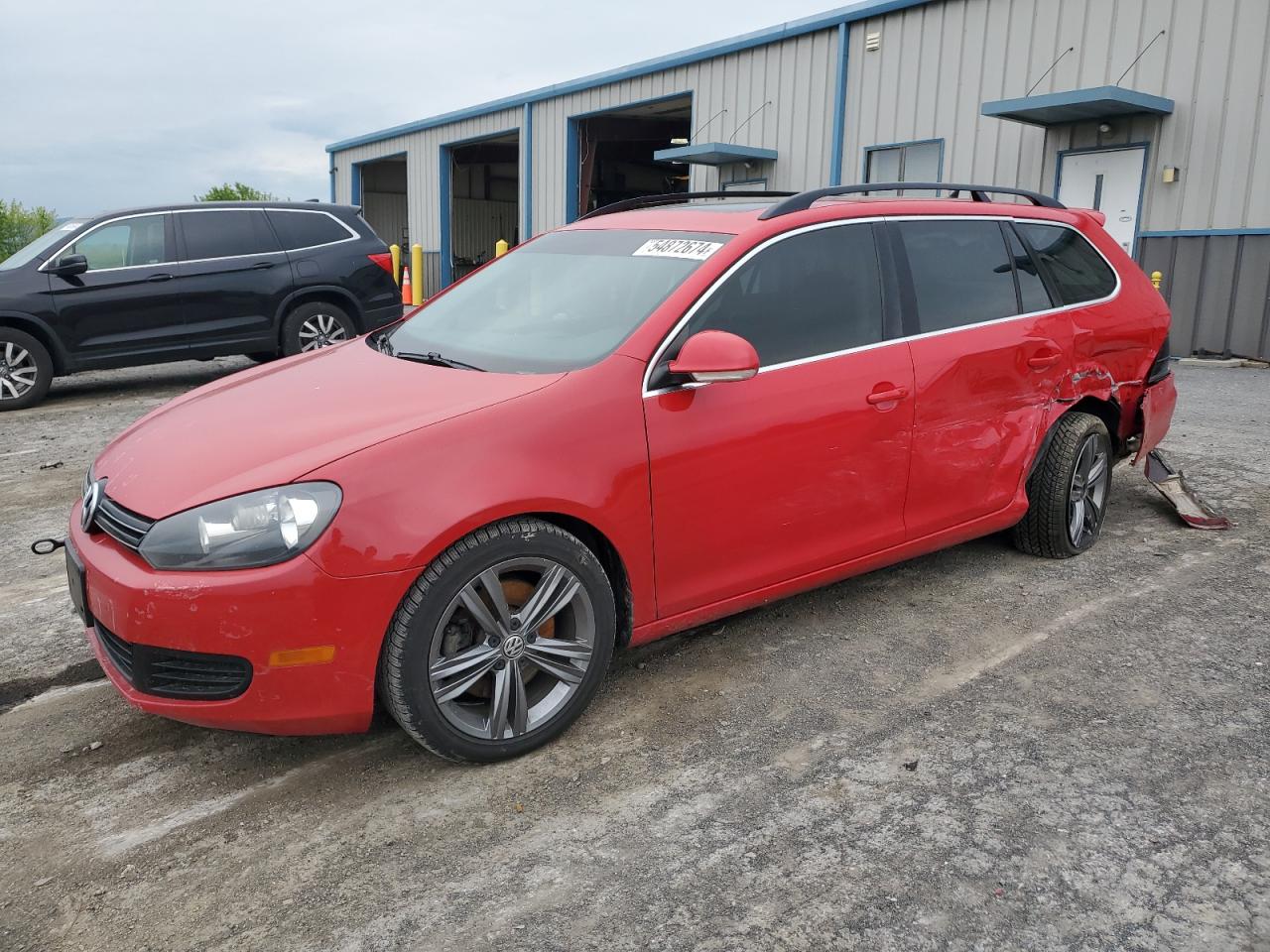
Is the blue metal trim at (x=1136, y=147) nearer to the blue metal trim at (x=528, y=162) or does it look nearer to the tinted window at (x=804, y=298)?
the tinted window at (x=804, y=298)

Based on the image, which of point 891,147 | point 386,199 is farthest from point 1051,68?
point 386,199

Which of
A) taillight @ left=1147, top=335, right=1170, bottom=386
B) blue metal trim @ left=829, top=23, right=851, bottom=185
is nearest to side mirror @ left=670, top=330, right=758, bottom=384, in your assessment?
taillight @ left=1147, top=335, right=1170, bottom=386

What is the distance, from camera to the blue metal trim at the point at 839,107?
50.3 ft

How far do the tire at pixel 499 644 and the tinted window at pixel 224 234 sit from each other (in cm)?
795

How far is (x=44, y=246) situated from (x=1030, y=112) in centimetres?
1091

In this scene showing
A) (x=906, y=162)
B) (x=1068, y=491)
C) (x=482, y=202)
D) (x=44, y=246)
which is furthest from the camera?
(x=482, y=202)

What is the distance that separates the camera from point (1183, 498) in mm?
5191

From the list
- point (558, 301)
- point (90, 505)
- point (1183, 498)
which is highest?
point (558, 301)

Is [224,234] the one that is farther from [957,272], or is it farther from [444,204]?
[444,204]

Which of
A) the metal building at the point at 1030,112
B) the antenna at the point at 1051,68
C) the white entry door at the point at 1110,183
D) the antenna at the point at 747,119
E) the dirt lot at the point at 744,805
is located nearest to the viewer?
the dirt lot at the point at 744,805

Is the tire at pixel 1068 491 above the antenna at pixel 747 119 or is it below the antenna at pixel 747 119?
below

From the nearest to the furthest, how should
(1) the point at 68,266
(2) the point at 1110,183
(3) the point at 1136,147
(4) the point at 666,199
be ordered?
(4) the point at 666,199 < (1) the point at 68,266 < (3) the point at 1136,147 < (2) the point at 1110,183

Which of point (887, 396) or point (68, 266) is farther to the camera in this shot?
point (68, 266)

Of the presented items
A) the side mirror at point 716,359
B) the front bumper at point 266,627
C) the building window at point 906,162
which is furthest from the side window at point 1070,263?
the building window at point 906,162
